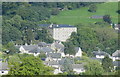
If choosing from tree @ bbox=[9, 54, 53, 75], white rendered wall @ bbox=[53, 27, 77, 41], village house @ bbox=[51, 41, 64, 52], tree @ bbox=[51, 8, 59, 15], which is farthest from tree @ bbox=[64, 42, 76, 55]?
tree @ bbox=[9, 54, 53, 75]

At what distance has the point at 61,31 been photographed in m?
33.7

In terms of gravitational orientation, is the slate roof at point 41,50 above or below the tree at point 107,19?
above

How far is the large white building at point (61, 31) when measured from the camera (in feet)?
109

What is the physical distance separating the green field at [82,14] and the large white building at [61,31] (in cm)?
223

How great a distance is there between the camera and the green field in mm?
37312

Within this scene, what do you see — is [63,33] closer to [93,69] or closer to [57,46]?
[57,46]

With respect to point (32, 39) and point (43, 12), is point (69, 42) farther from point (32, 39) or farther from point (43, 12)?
point (43, 12)

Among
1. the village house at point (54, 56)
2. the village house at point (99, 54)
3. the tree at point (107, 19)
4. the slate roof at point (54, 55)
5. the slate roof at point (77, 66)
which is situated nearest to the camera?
the slate roof at point (77, 66)

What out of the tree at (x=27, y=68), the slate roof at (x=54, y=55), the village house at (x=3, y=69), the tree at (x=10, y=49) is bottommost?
the slate roof at (x=54, y=55)

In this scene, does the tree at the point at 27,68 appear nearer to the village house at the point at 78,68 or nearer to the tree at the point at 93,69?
the tree at the point at 93,69

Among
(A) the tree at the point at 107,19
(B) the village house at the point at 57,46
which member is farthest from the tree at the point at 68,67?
(A) the tree at the point at 107,19

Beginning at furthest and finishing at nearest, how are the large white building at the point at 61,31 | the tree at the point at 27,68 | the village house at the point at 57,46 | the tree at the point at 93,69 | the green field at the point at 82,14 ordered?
the green field at the point at 82,14
the large white building at the point at 61,31
the village house at the point at 57,46
the tree at the point at 93,69
the tree at the point at 27,68

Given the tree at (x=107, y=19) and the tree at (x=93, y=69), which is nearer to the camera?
the tree at (x=93, y=69)

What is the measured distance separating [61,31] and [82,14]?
6.37 m
